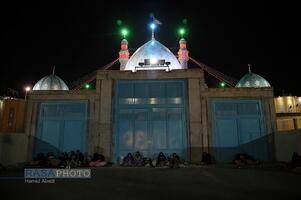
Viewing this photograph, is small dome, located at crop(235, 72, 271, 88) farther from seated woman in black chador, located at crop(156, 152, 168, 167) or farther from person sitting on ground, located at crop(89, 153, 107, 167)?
person sitting on ground, located at crop(89, 153, 107, 167)

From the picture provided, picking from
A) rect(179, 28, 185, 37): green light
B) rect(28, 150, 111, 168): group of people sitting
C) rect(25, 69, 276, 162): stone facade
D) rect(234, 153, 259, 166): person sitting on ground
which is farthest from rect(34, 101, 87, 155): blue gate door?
rect(179, 28, 185, 37): green light

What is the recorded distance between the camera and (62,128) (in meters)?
14.7

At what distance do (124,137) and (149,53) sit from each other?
→ 27.9 ft

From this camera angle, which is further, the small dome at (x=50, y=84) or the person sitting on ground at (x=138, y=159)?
the small dome at (x=50, y=84)

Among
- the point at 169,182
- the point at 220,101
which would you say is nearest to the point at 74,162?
the point at 169,182

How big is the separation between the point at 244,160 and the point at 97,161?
745 centimetres

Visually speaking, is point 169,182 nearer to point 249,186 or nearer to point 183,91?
point 249,186

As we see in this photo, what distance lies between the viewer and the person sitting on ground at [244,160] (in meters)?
13.3

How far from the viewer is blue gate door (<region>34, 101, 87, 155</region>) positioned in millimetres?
14508

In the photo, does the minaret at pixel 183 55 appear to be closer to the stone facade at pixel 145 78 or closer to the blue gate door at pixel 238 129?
the stone facade at pixel 145 78

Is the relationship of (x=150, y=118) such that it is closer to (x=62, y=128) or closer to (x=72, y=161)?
(x=72, y=161)

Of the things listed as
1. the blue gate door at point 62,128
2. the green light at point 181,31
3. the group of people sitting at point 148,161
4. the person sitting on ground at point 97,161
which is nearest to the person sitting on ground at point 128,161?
the group of people sitting at point 148,161

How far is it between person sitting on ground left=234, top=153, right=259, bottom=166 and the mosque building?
0.40 meters

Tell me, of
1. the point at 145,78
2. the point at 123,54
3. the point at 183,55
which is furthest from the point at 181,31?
the point at 145,78
